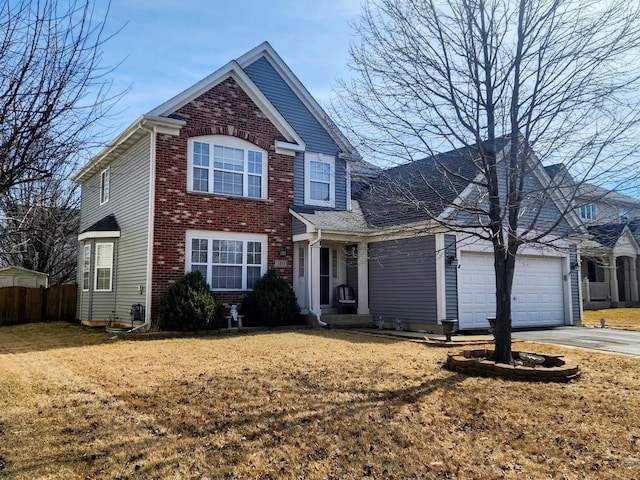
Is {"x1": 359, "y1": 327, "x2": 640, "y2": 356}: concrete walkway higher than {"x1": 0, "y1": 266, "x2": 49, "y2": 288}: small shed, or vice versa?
{"x1": 0, "y1": 266, "x2": 49, "y2": 288}: small shed

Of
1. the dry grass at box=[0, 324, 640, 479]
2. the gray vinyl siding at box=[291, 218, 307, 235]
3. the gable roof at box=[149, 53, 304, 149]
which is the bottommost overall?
the dry grass at box=[0, 324, 640, 479]

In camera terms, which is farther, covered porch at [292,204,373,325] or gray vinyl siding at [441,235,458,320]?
covered porch at [292,204,373,325]

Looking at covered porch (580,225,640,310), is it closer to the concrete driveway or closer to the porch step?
the concrete driveway

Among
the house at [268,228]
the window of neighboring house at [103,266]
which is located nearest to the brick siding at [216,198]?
the house at [268,228]

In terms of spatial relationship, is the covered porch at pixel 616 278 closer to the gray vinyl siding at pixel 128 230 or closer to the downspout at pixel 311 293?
the downspout at pixel 311 293

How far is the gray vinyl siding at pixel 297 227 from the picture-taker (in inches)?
641

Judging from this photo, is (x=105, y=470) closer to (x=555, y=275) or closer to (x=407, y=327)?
(x=407, y=327)

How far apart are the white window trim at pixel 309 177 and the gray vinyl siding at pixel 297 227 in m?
1.13

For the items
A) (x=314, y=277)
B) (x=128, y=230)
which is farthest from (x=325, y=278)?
(x=128, y=230)

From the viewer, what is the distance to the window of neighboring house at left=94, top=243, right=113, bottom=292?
1683 cm

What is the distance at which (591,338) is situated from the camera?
44.1 ft

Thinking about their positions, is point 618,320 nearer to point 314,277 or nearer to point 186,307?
point 314,277

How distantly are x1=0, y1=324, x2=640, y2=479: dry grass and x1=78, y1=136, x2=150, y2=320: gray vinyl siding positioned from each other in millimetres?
5848

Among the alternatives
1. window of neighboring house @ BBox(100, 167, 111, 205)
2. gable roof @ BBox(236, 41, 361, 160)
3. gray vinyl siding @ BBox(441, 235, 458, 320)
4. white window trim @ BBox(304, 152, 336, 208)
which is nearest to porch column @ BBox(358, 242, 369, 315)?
white window trim @ BBox(304, 152, 336, 208)
